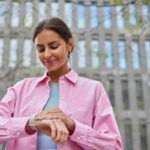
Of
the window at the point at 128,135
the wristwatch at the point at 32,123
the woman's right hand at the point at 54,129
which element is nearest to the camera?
the woman's right hand at the point at 54,129

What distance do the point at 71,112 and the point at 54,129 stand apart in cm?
24

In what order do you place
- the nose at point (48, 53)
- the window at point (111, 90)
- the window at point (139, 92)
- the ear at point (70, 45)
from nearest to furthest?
the nose at point (48, 53)
the ear at point (70, 45)
the window at point (111, 90)
the window at point (139, 92)

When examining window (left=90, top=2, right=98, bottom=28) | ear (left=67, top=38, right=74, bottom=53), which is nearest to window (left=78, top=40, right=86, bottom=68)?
window (left=90, top=2, right=98, bottom=28)

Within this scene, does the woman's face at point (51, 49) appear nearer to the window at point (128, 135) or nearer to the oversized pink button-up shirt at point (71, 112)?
the oversized pink button-up shirt at point (71, 112)

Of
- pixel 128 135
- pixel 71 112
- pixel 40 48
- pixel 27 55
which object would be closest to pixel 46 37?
pixel 40 48

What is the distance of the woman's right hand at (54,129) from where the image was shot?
1.41 meters

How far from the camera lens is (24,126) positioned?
1533 millimetres

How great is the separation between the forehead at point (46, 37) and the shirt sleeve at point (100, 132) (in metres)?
0.28

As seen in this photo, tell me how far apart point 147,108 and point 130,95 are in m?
1.43

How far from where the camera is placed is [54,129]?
4.66 feet

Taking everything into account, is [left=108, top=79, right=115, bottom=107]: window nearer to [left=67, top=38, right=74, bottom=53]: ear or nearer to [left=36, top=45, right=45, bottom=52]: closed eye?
[left=67, top=38, right=74, bottom=53]: ear

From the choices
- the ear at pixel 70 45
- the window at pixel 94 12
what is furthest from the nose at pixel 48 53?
the window at pixel 94 12

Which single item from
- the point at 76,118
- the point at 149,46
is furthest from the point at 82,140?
the point at 149,46

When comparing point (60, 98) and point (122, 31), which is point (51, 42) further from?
point (122, 31)
